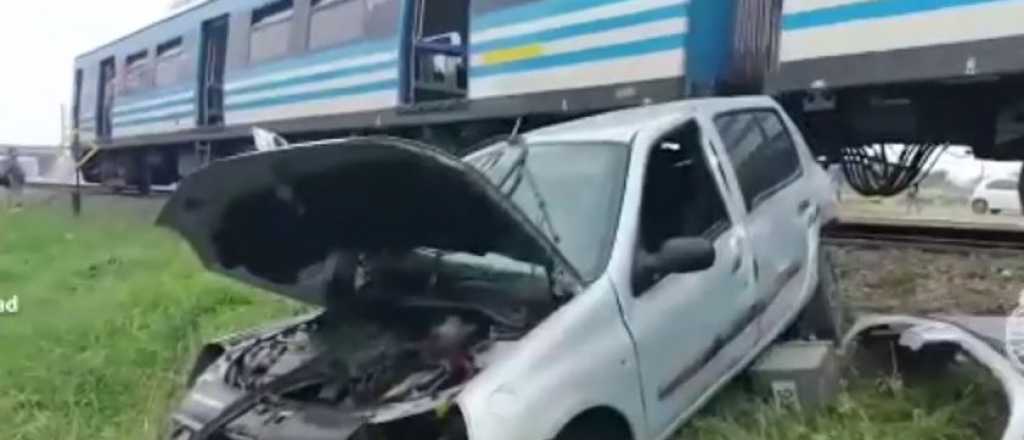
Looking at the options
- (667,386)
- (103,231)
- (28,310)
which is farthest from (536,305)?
(103,231)

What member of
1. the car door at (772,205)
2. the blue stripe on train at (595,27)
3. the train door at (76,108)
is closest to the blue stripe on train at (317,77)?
the blue stripe on train at (595,27)

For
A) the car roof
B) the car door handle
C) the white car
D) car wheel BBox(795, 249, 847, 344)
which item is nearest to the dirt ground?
car wheel BBox(795, 249, 847, 344)

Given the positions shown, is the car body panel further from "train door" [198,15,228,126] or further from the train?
"train door" [198,15,228,126]

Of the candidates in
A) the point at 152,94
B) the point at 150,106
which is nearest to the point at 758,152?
the point at 152,94

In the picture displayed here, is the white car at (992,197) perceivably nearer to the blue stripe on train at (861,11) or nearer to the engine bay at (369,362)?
the blue stripe on train at (861,11)

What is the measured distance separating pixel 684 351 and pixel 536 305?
2.17 ft

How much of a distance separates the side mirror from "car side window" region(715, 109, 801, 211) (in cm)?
88

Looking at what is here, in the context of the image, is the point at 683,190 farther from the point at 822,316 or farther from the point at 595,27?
the point at 595,27

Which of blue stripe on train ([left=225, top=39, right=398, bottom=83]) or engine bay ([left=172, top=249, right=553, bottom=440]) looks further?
blue stripe on train ([left=225, top=39, right=398, bottom=83])

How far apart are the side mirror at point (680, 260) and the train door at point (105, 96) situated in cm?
2120

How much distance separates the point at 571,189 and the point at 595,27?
17.2 feet

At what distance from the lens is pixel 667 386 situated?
4.33 metres

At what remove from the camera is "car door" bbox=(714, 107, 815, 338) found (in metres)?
5.11

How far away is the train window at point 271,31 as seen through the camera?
15.0 metres
